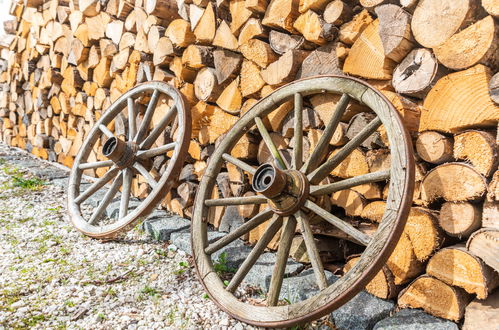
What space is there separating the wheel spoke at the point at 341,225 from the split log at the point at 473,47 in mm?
696

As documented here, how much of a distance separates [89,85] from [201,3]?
1.79 m

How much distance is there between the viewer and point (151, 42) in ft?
9.61

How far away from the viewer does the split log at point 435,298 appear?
4.68 feet

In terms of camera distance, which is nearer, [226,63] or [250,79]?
[250,79]

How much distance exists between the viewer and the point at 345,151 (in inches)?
64.4

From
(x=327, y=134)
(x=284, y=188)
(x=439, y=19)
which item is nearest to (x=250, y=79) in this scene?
(x=327, y=134)

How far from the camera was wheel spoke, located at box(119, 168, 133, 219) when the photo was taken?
8.67 ft

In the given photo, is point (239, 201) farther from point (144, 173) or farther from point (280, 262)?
point (144, 173)

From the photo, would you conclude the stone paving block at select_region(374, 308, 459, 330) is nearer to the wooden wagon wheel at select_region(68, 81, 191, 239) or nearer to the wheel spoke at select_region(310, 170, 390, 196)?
the wheel spoke at select_region(310, 170, 390, 196)

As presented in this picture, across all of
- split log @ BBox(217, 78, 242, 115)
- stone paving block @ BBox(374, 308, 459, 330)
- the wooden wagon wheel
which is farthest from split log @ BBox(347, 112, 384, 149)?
the wooden wagon wheel

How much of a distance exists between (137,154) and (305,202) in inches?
58.8

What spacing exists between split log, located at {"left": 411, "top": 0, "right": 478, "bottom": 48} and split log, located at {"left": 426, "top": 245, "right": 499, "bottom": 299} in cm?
78

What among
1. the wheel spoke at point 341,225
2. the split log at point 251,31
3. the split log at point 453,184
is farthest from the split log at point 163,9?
the split log at point 453,184

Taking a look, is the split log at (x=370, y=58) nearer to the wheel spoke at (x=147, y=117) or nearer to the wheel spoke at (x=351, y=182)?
the wheel spoke at (x=351, y=182)
